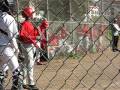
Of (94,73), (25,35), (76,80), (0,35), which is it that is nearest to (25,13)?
(25,35)

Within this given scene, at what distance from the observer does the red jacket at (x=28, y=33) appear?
6.99 m

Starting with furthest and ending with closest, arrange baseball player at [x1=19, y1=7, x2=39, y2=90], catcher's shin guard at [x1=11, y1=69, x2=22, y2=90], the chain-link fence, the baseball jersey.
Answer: baseball player at [x1=19, y1=7, x2=39, y2=90]
catcher's shin guard at [x1=11, y1=69, x2=22, y2=90]
the baseball jersey
the chain-link fence

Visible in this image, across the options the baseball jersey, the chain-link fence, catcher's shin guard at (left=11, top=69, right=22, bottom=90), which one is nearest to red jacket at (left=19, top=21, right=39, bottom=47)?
the chain-link fence

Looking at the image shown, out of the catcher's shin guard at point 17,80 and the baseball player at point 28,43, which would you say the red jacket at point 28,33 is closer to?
the baseball player at point 28,43

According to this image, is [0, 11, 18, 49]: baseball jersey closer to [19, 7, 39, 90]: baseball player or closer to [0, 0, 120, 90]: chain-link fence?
[0, 0, 120, 90]: chain-link fence

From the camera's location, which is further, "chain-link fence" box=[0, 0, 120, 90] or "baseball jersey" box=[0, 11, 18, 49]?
"baseball jersey" box=[0, 11, 18, 49]

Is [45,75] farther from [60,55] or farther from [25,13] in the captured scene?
[60,55]

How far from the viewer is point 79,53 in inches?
550

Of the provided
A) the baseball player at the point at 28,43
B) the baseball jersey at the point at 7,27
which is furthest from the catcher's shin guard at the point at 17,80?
the baseball player at the point at 28,43

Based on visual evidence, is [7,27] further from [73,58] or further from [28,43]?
[73,58]

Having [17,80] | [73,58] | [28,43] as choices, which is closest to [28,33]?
[28,43]

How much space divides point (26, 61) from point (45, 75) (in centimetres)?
205

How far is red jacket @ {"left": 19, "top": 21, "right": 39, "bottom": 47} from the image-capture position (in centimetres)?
699

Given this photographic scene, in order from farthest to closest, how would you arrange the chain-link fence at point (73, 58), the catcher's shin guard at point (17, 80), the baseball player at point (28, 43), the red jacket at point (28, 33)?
the baseball player at point (28, 43) < the red jacket at point (28, 33) < the catcher's shin guard at point (17, 80) < the chain-link fence at point (73, 58)
